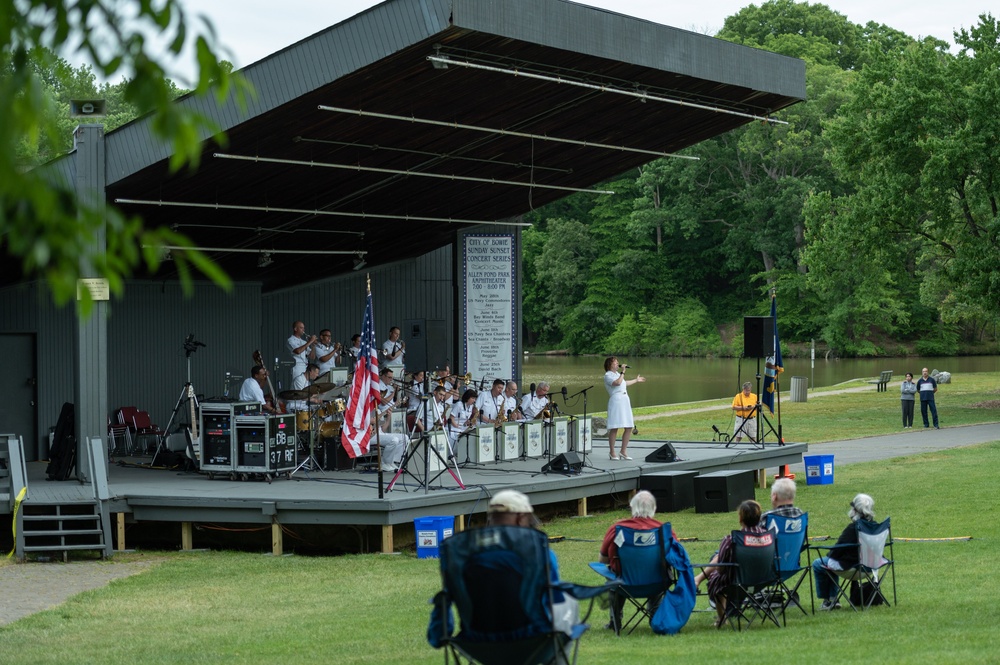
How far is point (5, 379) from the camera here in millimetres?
17891

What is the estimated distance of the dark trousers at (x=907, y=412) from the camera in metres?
29.1

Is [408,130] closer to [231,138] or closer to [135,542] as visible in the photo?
[231,138]

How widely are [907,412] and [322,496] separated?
1944 centimetres

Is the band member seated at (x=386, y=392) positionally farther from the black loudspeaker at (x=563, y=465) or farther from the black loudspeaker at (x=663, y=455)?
the black loudspeaker at (x=663, y=455)

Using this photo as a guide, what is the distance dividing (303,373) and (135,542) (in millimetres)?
3846

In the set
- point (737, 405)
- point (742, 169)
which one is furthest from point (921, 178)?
point (742, 169)

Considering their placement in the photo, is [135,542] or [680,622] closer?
[680,622]

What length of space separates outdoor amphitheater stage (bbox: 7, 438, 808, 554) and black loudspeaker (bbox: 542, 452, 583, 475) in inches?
3.3

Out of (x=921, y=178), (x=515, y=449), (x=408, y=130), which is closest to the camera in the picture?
(x=408, y=130)

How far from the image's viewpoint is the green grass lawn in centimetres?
747

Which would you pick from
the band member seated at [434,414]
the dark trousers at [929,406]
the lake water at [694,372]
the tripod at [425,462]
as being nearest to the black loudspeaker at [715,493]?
the tripod at [425,462]

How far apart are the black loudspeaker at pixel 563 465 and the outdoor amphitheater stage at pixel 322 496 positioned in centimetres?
8

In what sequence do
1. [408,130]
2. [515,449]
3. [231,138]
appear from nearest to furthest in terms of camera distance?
1. [231,138]
2. [408,130]
3. [515,449]

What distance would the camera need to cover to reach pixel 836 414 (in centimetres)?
3325
